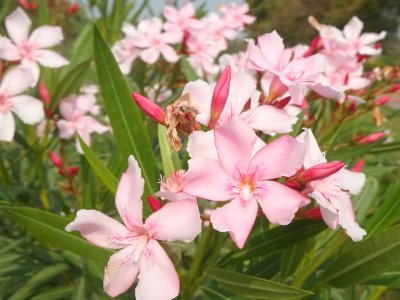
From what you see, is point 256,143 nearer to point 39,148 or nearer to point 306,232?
point 306,232

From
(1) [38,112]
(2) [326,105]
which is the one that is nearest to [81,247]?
(1) [38,112]

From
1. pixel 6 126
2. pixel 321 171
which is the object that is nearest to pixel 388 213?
pixel 321 171

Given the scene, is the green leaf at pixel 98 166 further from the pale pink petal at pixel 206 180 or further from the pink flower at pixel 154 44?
the pink flower at pixel 154 44

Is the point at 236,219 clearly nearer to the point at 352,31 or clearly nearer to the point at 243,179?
the point at 243,179

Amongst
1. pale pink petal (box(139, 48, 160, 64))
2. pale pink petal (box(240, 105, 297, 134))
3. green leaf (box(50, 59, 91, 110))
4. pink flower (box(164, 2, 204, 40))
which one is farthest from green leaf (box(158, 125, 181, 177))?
pink flower (box(164, 2, 204, 40))

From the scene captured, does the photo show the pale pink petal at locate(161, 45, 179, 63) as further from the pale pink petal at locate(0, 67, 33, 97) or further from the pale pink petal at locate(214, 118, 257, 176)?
the pale pink petal at locate(214, 118, 257, 176)

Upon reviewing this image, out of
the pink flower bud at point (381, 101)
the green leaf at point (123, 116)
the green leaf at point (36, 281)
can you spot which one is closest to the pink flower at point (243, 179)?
the green leaf at point (123, 116)

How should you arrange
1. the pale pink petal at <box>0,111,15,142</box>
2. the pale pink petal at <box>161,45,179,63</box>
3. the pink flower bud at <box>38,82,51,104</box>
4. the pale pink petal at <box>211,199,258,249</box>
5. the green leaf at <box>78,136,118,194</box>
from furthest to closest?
the pale pink petal at <box>161,45,179,63</box> < the pink flower bud at <box>38,82,51,104</box> < the pale pink petal at <box>0,111,15,142</box> < the green leaf at <box>78,136,118,194</box> < the pale pink petal at <box>211,199,258,249</box>
